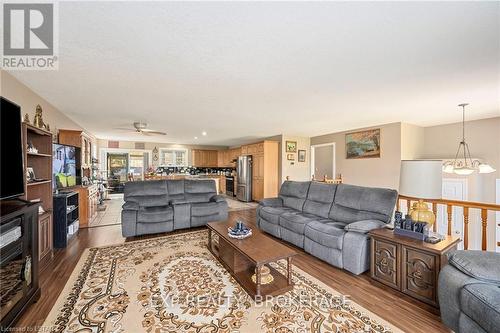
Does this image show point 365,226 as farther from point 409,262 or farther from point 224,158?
point 224,158

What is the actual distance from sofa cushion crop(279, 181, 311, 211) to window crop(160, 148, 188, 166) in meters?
6.84

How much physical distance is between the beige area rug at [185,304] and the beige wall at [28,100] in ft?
7.24

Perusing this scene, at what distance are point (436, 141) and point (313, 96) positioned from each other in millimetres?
4467

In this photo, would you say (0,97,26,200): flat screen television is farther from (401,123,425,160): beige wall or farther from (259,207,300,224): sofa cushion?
(401,123,425,160): beige wall

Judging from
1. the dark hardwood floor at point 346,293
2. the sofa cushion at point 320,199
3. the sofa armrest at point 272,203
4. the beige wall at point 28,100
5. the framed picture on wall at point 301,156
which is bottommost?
the dark hardwood floor at point 346,293

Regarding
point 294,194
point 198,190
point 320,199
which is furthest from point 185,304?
point 198,190

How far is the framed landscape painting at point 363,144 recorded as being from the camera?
18.3 ft

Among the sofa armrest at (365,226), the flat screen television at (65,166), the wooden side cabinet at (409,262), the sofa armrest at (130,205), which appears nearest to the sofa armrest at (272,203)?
the sofa armrest at (365,226)

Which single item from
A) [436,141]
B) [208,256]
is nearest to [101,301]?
[208,256]

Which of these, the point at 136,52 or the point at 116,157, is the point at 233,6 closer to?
the point at 136,52

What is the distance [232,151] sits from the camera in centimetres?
990

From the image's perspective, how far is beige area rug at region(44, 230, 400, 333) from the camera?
168cm

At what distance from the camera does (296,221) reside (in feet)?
10.7

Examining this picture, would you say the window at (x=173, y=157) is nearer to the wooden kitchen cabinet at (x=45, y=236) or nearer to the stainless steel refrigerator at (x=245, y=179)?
the stainless steel refrigerator at (x=245, y=179)
